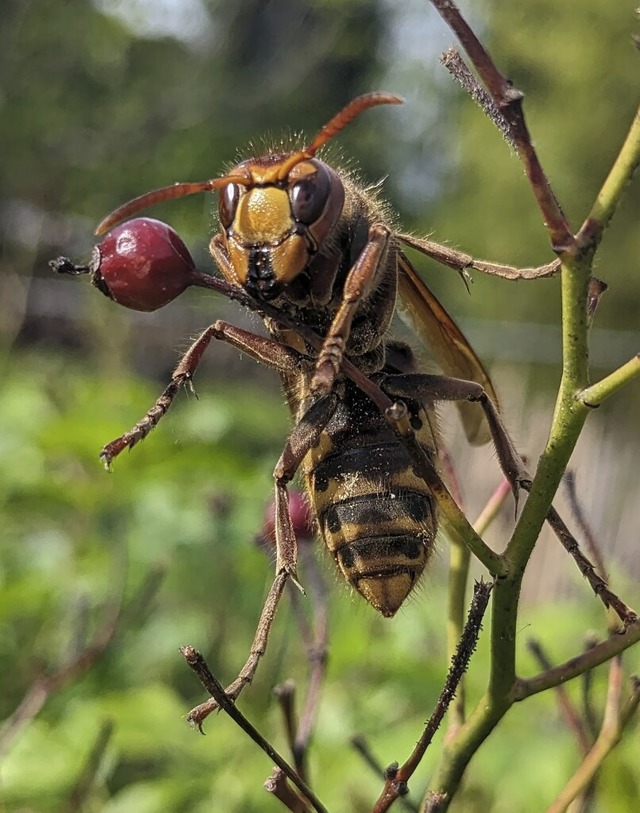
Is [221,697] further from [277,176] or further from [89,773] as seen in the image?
[89,773]

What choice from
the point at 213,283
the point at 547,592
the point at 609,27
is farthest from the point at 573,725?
the point at 609,27

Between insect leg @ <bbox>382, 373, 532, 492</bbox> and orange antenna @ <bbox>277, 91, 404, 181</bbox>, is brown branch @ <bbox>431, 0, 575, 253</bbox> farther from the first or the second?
insect leg @ <bbox>382, 373, 532, 492</bbox>

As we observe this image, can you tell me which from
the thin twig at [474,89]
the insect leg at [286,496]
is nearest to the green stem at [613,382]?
the thin twig at [474,89]

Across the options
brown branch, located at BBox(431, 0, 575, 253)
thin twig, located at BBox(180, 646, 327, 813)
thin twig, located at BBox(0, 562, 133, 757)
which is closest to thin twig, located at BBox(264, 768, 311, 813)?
thin twig, located at BBox(180, 646, 327, 813)

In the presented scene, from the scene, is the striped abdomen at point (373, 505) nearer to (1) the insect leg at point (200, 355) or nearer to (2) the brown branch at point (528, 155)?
(1) the insect leg at point (200, 355)

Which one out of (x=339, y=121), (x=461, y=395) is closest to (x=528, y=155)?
(x=339, y=121)

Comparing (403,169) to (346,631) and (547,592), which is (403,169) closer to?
(547,592)
